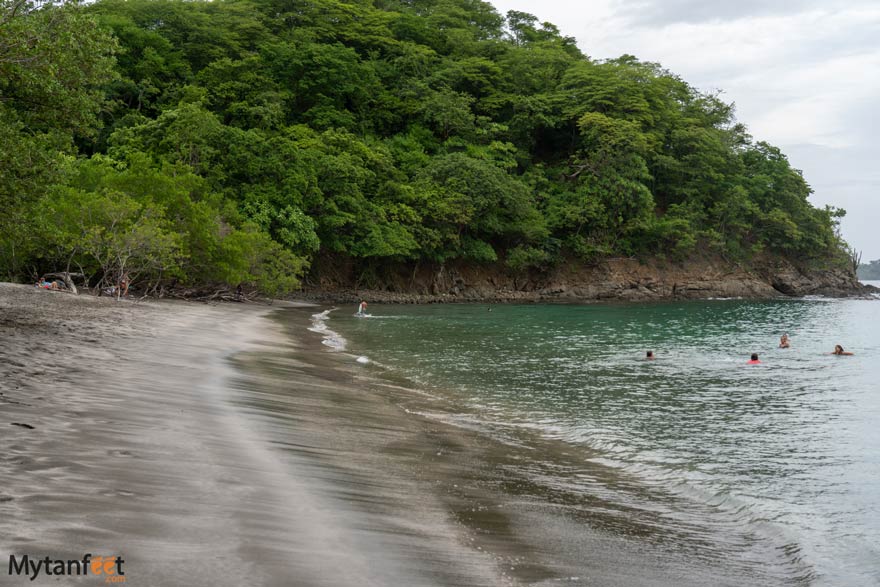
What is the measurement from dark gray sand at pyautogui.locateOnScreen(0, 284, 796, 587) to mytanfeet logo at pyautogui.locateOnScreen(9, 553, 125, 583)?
8cm

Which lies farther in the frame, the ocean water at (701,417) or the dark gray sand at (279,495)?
the ocean water at (701,417)

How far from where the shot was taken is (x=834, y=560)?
719 centimetres

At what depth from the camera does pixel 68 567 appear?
14.3 feet

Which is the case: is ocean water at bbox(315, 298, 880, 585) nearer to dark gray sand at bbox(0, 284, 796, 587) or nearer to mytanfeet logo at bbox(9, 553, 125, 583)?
dark gray sand at bbox(0, 284, 796, 587)

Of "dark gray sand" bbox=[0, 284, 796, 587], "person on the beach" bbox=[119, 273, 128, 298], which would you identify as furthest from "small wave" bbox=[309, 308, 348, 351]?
Answer: "dark gray sand" bbox=[0, 284, 796, 587]

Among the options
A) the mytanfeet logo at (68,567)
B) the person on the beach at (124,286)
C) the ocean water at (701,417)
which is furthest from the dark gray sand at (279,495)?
the person on the beach at (124,286)

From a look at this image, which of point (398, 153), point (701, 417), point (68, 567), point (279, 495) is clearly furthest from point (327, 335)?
point (398, 153)

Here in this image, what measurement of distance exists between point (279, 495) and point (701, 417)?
1189cm

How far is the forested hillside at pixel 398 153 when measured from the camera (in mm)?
50781

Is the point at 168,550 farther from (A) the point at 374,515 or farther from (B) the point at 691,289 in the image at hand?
(B) the point at 691,289

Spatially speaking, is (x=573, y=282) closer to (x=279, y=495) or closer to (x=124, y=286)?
(x=124, y=286)

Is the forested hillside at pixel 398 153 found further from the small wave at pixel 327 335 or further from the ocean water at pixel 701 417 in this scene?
the ocean water at pixel 701 417

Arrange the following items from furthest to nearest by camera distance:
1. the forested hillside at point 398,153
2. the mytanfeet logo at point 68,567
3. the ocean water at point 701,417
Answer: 1. the forested hillside at point 398,153
2. the ocean water at point 701,417
3. the mytanfeet logo at point 68,567

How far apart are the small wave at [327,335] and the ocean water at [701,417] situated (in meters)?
0.31
